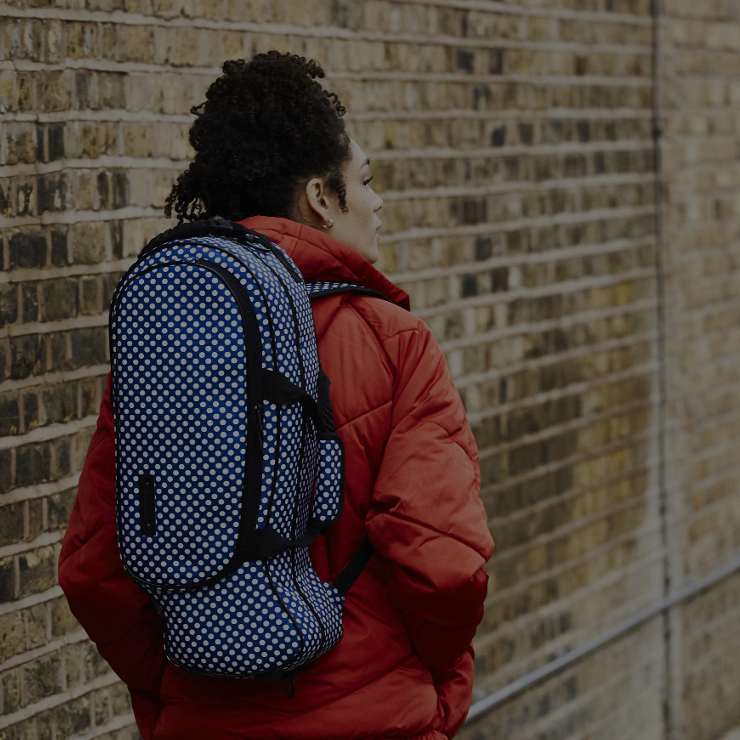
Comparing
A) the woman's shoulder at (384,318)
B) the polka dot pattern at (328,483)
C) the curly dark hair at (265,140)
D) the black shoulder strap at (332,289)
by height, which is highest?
the curly dark hair at (265,140)

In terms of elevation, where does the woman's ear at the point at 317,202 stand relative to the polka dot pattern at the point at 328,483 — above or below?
above

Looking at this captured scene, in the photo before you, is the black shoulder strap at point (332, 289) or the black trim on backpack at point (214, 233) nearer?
the black trim on backpack at point (214, 233)

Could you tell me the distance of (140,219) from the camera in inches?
120

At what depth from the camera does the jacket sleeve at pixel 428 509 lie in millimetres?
1920

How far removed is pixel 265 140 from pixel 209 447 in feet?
2.07

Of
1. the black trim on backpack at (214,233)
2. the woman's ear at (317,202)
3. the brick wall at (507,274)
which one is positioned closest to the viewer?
the black trim on backpack at (214,233)

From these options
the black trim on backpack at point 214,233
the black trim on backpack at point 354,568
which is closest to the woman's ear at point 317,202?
the black trim on backpack at point 214,233

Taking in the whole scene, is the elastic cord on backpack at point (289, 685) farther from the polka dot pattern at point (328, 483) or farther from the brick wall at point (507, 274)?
the brick wall at point (507, 274)

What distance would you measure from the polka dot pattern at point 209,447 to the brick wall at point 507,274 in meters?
1.02

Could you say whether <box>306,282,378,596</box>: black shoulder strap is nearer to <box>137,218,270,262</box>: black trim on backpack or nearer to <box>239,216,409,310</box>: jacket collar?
<box>239,216,409,310</box>: jacket collar

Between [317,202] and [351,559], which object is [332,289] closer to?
[317,202]

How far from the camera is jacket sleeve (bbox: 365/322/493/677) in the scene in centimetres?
192

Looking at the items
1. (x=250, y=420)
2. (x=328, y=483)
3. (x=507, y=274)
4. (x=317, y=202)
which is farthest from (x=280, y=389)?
→ (x=507, y=274)

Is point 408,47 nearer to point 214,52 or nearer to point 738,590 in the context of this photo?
point 214,52
